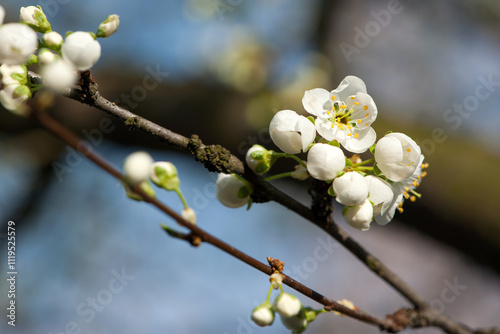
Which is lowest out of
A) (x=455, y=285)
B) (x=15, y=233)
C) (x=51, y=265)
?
(x=51, y=265)

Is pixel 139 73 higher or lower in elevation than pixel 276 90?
lower

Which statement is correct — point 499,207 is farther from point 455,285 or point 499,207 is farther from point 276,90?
point 455,285

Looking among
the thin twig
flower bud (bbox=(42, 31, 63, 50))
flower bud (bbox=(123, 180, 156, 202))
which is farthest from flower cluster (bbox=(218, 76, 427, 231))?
flower bud (bbox=(42, 31, 63, 50))

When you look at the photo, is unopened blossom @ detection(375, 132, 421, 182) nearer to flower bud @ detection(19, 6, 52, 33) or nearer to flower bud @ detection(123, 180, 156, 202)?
flower bud @ detection(123, 180, 156, 202)

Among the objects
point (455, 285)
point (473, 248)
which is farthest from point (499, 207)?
point (455, 285)

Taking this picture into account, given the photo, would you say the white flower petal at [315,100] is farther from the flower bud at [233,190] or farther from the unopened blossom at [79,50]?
the unopened blossom at [79,50]
